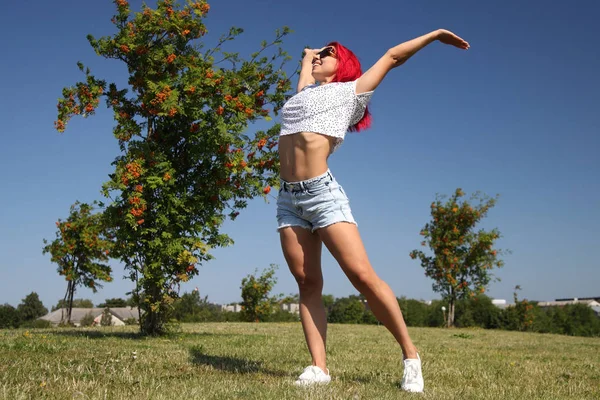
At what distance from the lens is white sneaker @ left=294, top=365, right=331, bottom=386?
377cm

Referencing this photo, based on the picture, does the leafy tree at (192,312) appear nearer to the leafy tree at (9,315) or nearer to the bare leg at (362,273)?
the bare leg at (362,273)

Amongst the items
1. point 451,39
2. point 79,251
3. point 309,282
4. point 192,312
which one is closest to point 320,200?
point 309,282

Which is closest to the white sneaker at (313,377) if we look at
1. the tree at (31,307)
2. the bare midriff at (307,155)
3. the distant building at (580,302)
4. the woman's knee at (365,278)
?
the woman's knee at (365,278)

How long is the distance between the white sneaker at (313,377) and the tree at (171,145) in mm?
5470

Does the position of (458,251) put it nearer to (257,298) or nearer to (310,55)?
(257,298)

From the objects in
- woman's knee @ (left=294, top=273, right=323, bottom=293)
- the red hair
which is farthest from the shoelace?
the red hair

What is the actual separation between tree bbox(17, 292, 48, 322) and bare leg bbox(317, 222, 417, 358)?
73.7m

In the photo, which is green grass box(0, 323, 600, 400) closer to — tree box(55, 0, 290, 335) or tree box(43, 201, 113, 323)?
tree box(55, 0, 290, 335)

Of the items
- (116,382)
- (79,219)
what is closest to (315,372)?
(116,382)

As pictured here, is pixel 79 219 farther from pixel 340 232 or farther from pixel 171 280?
pixel 340 232

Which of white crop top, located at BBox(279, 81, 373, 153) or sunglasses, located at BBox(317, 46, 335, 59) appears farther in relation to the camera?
sunglasses, located at BBox(317, 46, 335, 59)

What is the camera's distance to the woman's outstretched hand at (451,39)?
3805mm

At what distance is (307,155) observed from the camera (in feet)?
12.5

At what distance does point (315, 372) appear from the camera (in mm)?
3893
